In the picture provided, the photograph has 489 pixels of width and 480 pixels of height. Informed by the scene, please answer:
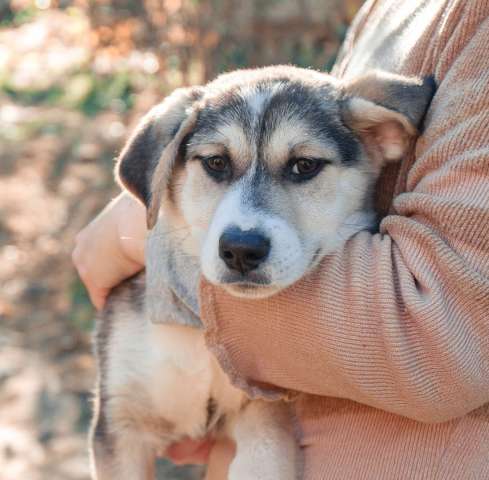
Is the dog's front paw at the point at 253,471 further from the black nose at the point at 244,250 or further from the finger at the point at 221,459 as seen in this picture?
the black nose at the point at 244,250

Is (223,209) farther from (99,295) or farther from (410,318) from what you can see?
(99,295)

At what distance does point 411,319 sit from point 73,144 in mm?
6286

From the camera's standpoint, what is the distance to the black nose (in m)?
2.32

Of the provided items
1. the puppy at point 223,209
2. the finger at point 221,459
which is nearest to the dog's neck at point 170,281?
the puppy at point 223,209

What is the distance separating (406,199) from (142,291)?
104 centimetres

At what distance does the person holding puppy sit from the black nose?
86 millimetres

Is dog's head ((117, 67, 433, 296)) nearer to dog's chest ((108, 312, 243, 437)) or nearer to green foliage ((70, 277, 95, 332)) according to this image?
dog's chest ((108, 312, 243, 437))

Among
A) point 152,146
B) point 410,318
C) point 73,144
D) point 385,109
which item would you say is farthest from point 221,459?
point 73,144

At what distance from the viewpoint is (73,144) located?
797 cm

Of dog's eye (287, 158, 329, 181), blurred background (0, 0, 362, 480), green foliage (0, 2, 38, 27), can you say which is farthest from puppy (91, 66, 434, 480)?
green foliage (0, 2, 38, 27)

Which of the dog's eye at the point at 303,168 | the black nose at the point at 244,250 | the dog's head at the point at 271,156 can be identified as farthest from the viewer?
the dog's eye at the point at 303,168

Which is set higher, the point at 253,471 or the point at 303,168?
the point at 303,168

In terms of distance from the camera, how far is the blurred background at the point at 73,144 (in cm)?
511

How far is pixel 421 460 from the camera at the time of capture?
87.8 inches
